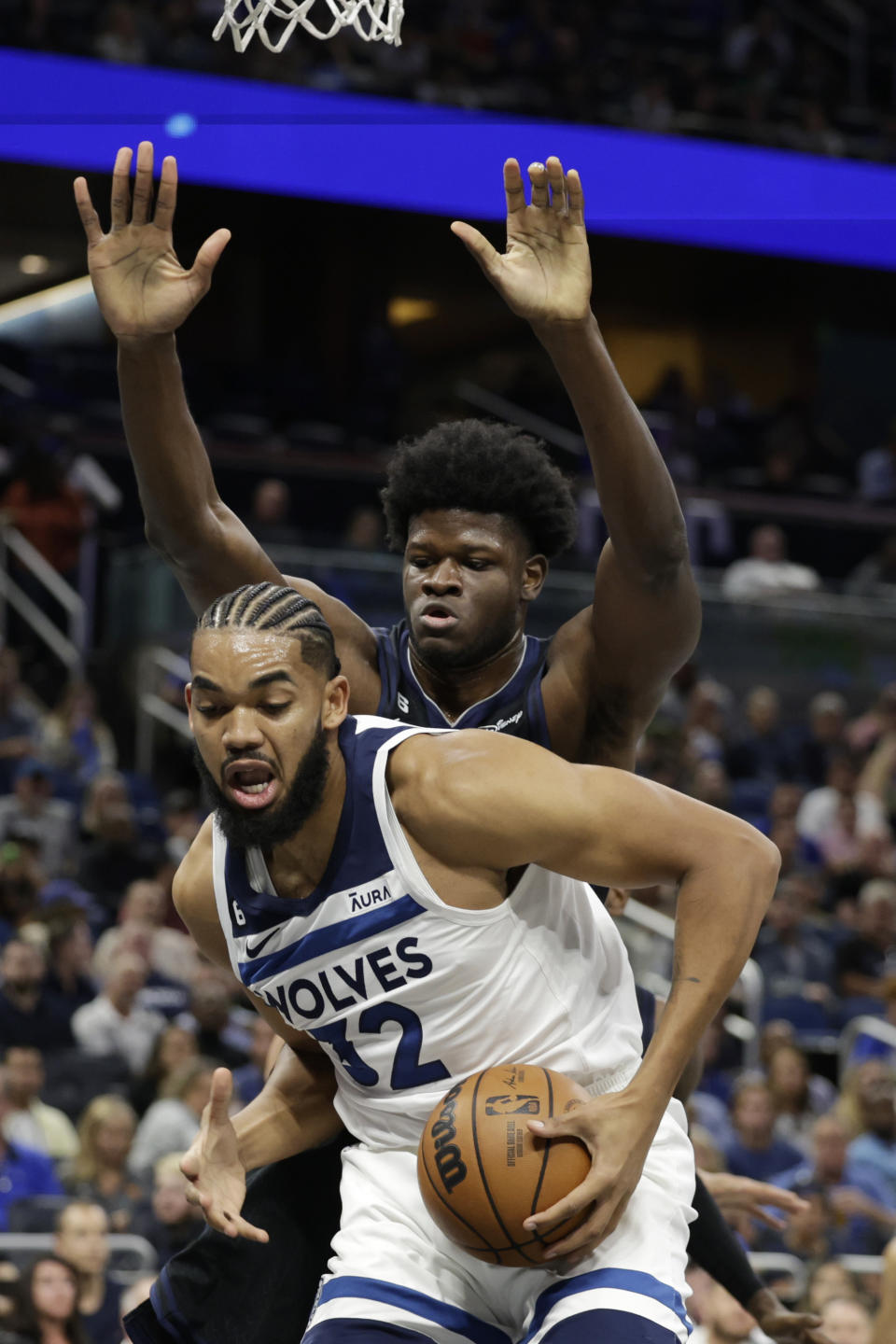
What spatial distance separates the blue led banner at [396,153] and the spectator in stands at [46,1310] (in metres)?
8.70

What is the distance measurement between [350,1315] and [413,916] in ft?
2.25

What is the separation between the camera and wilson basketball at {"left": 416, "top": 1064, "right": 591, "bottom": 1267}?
287 cm

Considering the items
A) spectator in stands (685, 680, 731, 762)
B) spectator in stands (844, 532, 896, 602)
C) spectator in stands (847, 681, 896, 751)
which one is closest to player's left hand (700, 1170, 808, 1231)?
spectator in stands (685, 680, 731, 762)

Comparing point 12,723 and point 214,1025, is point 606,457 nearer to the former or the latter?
point 214,1025

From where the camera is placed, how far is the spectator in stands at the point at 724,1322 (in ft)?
21.3

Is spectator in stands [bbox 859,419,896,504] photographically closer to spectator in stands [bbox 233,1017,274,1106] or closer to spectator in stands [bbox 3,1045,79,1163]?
spectator in stands [bbox 233,1017,274,1106]

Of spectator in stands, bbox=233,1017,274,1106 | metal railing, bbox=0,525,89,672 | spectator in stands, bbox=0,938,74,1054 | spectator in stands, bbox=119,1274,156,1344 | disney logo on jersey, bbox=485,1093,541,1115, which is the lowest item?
spectator in stands, bbox=119,1274,156,1344

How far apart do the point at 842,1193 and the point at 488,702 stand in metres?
5.23

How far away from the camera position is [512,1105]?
295cm

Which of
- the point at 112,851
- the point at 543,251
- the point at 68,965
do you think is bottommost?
the point at 68,965

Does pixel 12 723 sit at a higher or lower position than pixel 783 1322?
higher

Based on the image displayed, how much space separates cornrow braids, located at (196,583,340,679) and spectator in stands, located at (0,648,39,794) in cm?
750

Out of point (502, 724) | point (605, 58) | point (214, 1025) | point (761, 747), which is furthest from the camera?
point (605, 58)

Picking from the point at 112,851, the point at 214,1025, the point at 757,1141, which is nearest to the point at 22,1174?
the point at 214,1025
